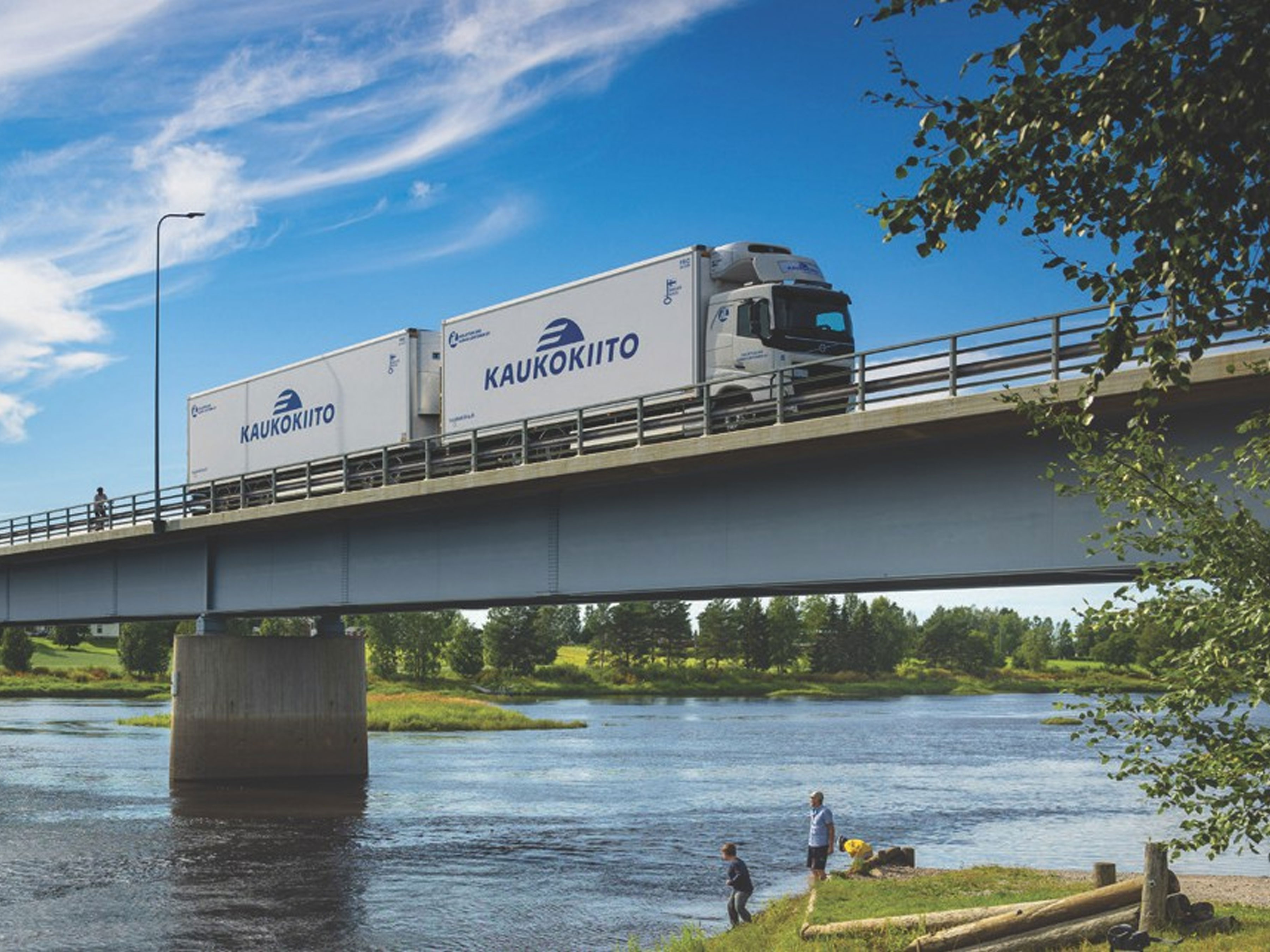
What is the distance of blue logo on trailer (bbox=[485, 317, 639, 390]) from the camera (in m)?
33.4

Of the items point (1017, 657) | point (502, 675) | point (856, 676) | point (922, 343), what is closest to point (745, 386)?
point (922, 343)

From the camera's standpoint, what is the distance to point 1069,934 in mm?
16609

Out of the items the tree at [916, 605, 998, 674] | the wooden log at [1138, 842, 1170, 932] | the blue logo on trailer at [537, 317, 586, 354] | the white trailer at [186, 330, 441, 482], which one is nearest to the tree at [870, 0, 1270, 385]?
the wooden log at [1138, 842, 1170, 932]

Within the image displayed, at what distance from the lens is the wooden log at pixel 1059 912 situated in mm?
16859

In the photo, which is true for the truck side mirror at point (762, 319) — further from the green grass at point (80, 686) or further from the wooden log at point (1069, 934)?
the green grass at point (80, 686)

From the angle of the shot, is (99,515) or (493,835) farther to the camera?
(99,515)

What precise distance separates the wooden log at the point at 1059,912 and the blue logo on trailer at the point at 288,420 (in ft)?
103

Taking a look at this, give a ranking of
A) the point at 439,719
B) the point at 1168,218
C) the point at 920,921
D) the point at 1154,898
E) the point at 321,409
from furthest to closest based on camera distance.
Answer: the point at 439,719, the point at 321,409, the point at 920,921, the point at 1154,898, the point at 1168,218

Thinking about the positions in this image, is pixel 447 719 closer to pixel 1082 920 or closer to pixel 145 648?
pixel 1082 920

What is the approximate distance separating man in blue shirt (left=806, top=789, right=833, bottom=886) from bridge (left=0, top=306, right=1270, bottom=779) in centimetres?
393

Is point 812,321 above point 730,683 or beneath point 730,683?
above

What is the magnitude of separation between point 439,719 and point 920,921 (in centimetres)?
6015

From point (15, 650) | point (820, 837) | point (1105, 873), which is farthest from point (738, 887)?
point (15, 650)

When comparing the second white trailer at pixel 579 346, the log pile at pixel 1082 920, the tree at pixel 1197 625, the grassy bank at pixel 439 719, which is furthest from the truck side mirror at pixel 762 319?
the grassy bank at pixel 439 719
